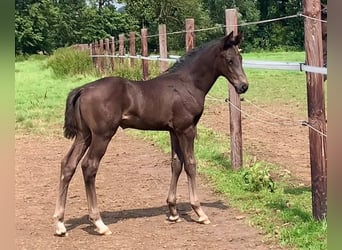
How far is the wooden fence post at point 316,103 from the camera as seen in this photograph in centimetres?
394

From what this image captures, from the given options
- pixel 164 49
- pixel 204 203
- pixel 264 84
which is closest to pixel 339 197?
pixel 204 203

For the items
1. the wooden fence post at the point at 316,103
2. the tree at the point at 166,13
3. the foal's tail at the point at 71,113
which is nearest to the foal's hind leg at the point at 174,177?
the foal's tail at the point at 71,113

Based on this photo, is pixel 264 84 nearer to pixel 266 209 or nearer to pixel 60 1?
pixel 266 209

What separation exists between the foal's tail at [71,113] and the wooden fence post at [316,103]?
1996 mm

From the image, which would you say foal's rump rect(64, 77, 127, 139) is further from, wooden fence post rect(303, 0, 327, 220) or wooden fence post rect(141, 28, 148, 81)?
wooden fence post rect(141, 28, 148, 81)

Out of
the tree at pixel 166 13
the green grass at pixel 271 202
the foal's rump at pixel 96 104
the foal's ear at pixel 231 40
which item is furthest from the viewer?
the tree at pixel 166 13

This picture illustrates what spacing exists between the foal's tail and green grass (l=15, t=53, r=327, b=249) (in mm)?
1840

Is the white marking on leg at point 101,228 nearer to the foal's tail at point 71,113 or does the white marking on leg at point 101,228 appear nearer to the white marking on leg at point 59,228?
the white marking on leg at point 59,228

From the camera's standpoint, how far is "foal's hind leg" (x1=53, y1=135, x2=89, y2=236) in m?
4.33

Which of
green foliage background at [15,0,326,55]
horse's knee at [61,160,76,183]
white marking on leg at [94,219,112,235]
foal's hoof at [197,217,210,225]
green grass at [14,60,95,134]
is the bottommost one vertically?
foal's hoof at [197,217,210,225]

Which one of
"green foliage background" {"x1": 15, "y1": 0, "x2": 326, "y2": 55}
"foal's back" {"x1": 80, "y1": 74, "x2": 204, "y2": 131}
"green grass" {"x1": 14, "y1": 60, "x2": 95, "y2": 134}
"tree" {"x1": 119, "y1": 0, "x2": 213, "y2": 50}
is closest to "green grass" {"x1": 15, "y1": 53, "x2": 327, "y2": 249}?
"green grass" {"x1": 14, "y1": 60, "x2": 95, "y2": 134}

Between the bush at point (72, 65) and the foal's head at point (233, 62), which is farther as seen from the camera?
the bush at point (72, 65)

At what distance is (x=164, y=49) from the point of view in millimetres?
9766

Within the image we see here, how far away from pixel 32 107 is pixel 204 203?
9100 mm
